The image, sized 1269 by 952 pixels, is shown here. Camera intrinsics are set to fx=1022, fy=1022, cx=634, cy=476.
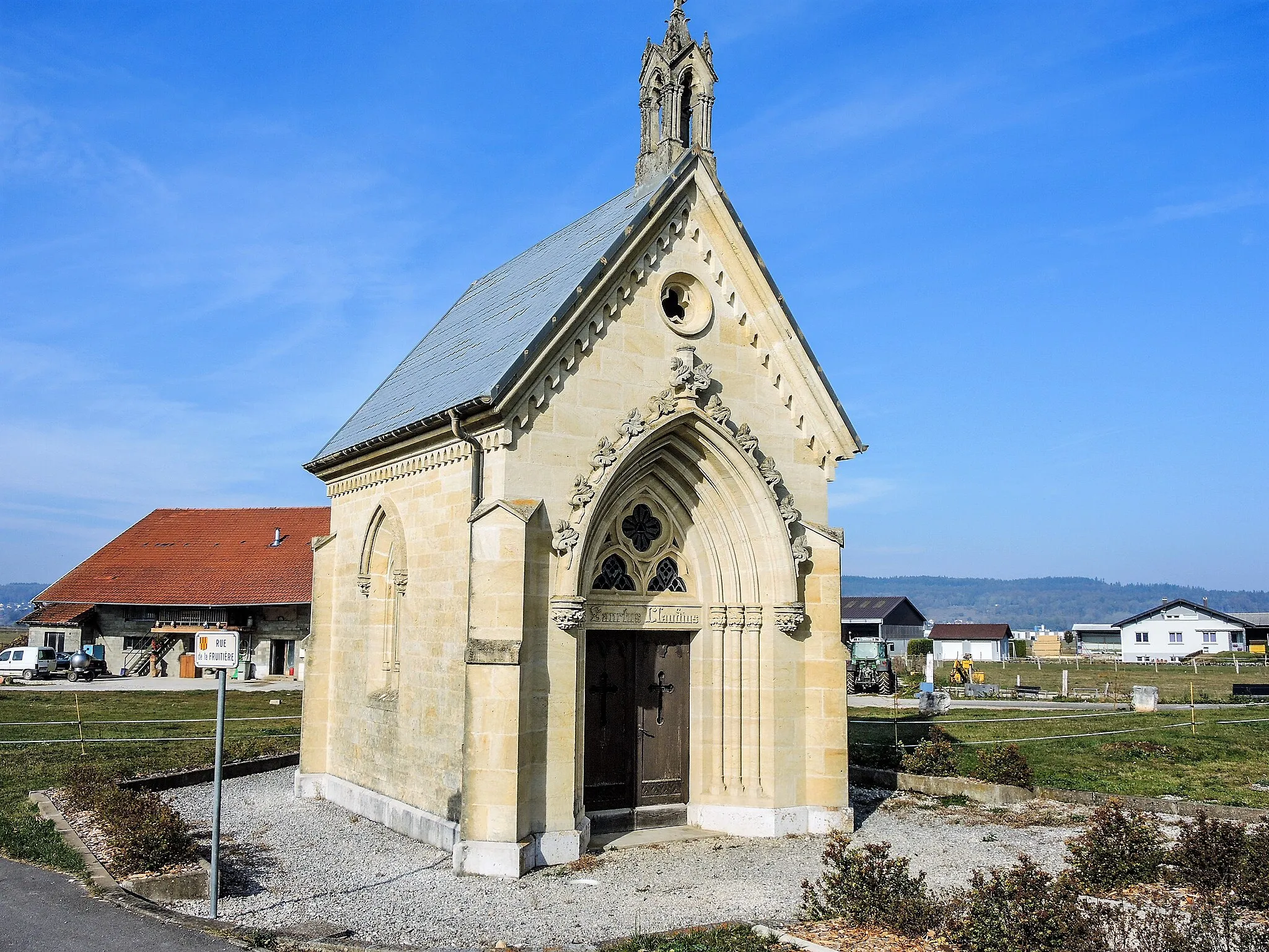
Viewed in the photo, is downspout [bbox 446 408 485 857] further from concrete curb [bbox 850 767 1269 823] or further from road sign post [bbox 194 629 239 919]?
concrete curb [bbox 850 767 1269 823]

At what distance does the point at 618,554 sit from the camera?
16.0 metres

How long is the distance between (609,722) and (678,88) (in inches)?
424

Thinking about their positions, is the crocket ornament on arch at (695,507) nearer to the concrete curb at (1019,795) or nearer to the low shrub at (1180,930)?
the concrete curb at (1019,795)

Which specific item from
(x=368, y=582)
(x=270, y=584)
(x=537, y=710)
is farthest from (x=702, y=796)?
(x=270, y=584)

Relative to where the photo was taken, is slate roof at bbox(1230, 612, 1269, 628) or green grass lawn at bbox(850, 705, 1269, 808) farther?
slate roof at bbox(1230, 612, 1269, 628)

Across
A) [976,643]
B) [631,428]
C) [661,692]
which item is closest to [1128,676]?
[976,643]

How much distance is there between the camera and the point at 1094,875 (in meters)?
12.1

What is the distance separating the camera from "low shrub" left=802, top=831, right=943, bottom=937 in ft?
32.9

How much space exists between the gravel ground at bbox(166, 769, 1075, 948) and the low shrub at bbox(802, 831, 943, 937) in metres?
0.78

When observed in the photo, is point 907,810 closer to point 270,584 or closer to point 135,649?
point 270,584

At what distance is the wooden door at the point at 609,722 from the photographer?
15578 millimetres

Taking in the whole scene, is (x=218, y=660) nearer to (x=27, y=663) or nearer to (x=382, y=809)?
(x=382, y=809)

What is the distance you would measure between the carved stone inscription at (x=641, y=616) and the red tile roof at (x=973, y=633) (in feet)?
320

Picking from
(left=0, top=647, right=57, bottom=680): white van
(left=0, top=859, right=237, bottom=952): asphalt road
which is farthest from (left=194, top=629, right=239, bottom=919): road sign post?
(left=0, top=647, right=57, bottom=680): white van
